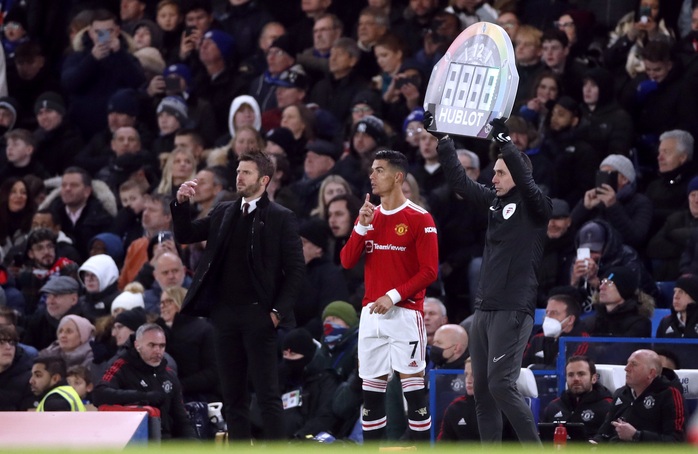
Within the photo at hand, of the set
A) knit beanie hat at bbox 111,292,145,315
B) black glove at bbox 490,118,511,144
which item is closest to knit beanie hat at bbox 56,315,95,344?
knit beanie hat at bbox 111,292,145,315

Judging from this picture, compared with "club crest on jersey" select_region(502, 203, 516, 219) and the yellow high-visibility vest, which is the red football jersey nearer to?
"club crest on jersey" select_region(502, 203, 516, 219)

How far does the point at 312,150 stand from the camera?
51.0 ft

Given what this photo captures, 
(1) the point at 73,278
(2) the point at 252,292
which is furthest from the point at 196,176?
(2) the point at 252,292

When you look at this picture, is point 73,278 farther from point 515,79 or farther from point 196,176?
point 515,79

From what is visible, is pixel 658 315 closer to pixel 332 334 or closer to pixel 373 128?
Result: pixel 332 334

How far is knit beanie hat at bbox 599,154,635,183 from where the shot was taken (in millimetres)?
14188

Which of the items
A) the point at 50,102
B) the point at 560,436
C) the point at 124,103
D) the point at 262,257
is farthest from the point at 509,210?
the point at 50,102

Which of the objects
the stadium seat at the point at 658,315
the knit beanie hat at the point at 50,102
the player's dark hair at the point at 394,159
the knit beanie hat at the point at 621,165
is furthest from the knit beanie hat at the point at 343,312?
the knit beanie hat at the point at 50,102

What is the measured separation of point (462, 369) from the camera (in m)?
12.1

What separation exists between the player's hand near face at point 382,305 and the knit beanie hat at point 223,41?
319 inches

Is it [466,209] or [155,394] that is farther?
[466,209]

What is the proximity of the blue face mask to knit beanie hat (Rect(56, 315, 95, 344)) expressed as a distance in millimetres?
2287

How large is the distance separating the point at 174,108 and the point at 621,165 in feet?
17.5

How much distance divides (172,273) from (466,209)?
112 inches
